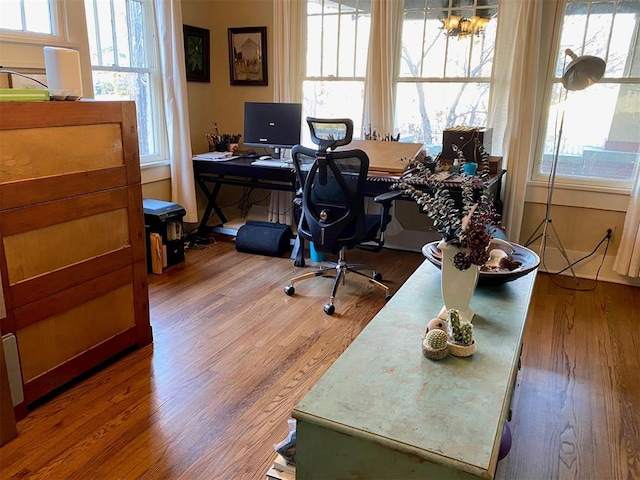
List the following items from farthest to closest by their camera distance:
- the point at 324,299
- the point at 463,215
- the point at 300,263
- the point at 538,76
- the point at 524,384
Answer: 1. the point at 300,263
2. the point at 538,76
3. the point at 324,299
4. the point at 524,384
5. the point at 463,215

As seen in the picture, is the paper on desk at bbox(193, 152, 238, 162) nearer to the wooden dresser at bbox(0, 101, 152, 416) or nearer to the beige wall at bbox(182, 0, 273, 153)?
the beige wall at bbox(182, 0, 273, 153)

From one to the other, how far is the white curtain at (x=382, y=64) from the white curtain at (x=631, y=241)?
1813 millimetres

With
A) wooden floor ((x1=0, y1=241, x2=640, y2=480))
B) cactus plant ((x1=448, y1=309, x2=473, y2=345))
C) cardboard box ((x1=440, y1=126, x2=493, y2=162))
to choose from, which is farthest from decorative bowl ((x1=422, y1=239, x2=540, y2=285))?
cardboard box ((x1=440, y1=126, x2=493, y2=162))

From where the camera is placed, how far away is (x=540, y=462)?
1.84 meters

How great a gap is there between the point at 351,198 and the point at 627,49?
2.29 m

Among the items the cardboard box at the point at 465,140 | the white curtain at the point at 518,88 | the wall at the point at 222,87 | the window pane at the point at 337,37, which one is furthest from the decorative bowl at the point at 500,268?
the wall at the point at 222,87

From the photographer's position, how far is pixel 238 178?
4727 mm

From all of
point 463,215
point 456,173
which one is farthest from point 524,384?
point 456,173

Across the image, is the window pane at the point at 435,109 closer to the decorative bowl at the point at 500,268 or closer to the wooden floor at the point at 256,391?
the wooden floor at the point at 256,391

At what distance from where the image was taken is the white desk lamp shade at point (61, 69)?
2209mm

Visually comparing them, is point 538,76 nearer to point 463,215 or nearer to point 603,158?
point 603,158

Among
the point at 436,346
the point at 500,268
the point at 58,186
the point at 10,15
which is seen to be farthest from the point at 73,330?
the point at 10,15

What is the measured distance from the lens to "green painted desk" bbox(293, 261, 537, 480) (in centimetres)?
103

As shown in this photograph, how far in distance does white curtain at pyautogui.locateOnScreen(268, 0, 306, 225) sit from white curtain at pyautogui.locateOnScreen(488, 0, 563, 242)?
1663 mm
